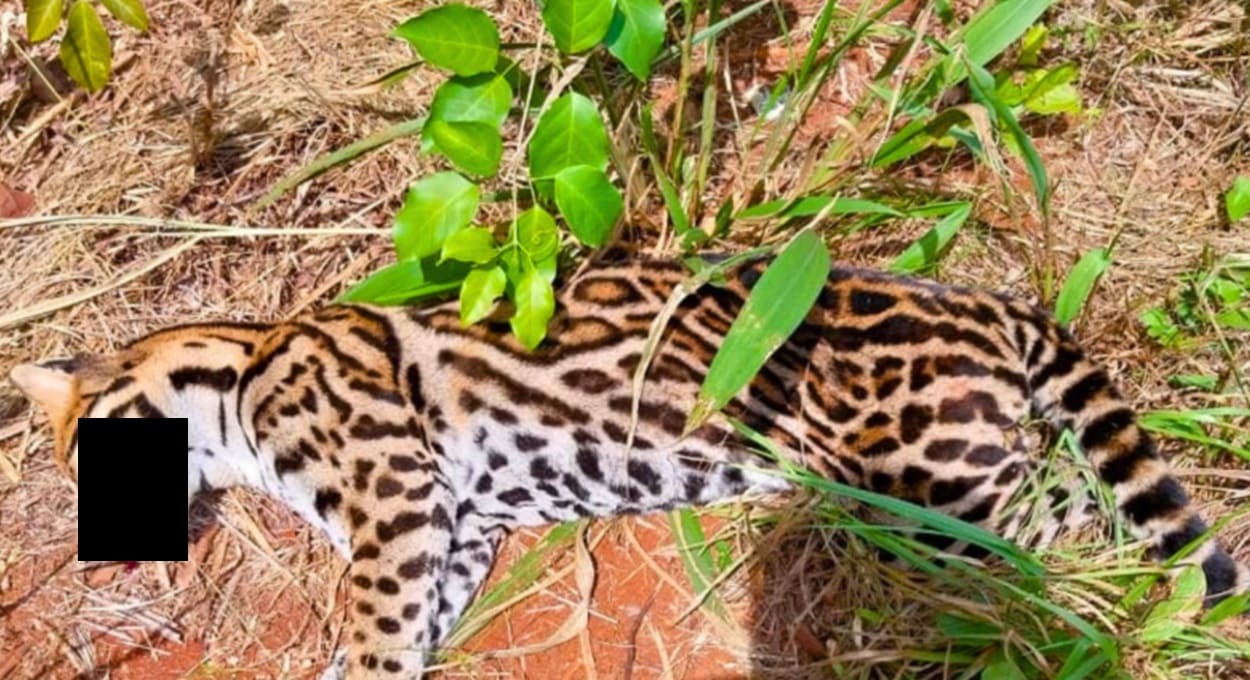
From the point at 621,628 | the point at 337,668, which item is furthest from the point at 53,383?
the point at 621,628

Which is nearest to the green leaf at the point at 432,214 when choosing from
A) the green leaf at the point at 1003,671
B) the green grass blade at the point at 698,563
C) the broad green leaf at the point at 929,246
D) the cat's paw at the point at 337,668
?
the green grass blade at the point at 698,563

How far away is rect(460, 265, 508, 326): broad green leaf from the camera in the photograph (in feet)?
12.0

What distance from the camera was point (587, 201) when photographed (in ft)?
12.0

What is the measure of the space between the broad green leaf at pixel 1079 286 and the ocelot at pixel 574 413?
14.5 inches

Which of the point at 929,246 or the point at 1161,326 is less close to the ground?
the point at 929,246

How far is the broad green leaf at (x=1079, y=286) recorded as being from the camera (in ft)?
13.6

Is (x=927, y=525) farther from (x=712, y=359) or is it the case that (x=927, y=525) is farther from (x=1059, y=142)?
(x=1059, y=142)

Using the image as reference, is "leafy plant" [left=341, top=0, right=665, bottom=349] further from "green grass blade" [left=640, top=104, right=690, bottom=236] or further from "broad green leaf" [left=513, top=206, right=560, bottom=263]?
"green grass blade" [left=640, top=104, right=690, bottom=236]

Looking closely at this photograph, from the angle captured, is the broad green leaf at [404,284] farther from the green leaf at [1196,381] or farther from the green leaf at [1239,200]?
the green leaf at [1239,200]

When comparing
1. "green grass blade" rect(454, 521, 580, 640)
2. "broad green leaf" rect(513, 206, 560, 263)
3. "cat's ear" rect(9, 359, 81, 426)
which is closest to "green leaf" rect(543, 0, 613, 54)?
"broad green leaf" rect(513, 206, 560, 263)

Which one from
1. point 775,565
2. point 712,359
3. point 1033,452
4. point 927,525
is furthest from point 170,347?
point 1033,452

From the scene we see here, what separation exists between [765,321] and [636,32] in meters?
0.86

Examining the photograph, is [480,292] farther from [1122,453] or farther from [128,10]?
[1122,453]

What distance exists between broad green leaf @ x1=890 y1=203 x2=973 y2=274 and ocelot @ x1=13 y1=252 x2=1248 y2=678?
438 mm
